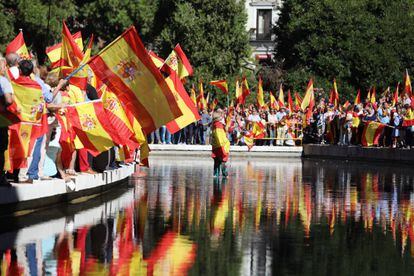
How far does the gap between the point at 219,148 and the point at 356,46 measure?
152ft

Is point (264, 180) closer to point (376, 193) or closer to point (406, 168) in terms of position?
point (376, 193)

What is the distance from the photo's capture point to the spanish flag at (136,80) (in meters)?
18.8

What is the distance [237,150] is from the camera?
4878 cm

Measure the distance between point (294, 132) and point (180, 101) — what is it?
27299 millimetres

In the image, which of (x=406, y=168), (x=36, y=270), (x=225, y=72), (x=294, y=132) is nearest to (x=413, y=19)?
(x=225, y=72)

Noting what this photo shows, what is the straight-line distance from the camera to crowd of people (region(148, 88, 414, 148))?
44312 mm

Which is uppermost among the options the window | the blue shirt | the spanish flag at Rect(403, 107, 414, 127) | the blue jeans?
the window

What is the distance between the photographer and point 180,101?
993 inches

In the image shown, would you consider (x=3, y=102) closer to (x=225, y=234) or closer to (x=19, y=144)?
(x=19, y=144)

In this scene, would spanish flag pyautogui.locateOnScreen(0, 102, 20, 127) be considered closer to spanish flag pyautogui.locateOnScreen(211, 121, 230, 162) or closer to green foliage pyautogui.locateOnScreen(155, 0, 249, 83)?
spanish flag pyautogui.locateOnScreen(211, 121, 230, 162)

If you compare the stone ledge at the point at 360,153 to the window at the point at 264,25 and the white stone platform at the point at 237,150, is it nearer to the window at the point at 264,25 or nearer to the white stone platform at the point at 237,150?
the white stone platform at the point at 237,150

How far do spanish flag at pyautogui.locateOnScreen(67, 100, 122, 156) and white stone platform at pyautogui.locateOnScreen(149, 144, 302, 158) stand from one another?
24.9m

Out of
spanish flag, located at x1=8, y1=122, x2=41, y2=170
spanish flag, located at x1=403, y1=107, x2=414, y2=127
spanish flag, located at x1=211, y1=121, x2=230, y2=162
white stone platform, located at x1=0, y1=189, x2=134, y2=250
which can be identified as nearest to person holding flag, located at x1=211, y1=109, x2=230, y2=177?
spanish flag, located at x1=211, y1=121, x2=230, y2=162

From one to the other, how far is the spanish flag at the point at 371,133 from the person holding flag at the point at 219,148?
50.4 ft
